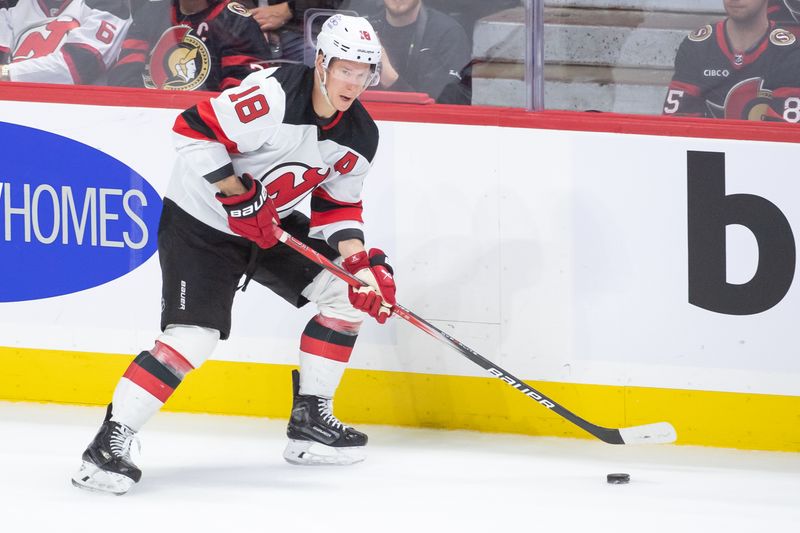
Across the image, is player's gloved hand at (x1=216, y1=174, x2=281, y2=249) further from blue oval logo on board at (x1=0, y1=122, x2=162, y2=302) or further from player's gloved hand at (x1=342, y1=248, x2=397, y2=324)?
blue oval logo on board at (x1=0, y1=122, x2=162, y2=302)

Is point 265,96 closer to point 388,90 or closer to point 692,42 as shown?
point 388,90

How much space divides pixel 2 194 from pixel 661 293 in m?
2.01

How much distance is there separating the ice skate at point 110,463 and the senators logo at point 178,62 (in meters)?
1.15

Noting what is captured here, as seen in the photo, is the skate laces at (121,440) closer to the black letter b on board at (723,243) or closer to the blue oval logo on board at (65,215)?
the blue oval logo on board at (65,215)

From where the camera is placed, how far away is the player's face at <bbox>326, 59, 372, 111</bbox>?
321cm

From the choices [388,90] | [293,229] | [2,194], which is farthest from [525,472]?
[2,194]

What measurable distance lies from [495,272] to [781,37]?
3.26ft

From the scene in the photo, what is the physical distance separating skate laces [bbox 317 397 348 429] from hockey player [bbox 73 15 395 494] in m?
0.18

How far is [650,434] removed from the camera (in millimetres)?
3424

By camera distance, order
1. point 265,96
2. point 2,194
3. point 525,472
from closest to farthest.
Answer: point 265,96
point 525,472
point 2,194

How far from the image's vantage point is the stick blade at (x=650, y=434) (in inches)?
134

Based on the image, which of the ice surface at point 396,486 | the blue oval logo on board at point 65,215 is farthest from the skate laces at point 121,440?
the blue oval logo on board at point 65,215

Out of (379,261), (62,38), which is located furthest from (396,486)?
(62,38)

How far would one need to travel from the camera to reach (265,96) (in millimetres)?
3242
